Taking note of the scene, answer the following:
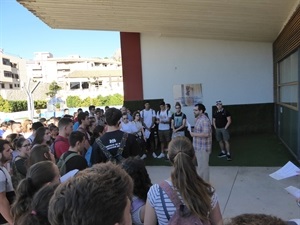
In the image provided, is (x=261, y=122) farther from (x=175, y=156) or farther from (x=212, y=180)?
(x=175, y=156)

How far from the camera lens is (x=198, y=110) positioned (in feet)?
19.6

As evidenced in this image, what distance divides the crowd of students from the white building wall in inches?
348

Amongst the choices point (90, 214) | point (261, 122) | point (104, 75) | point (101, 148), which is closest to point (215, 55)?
point (261, 122)

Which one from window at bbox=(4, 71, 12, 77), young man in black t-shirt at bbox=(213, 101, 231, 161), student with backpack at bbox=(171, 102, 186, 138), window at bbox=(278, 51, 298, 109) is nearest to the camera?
window at bbox=(278, 51, 298, 109)

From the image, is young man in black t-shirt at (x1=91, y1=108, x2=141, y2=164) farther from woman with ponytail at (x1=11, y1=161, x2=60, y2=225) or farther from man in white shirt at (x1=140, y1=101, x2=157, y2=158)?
man in white shirt at (x1=140, y1=101, x2=157, y2=158)

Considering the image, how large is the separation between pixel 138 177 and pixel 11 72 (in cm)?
7834

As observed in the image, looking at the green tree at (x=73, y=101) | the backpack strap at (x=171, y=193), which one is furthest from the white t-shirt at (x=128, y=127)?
the green tree at (x=73, y=101)

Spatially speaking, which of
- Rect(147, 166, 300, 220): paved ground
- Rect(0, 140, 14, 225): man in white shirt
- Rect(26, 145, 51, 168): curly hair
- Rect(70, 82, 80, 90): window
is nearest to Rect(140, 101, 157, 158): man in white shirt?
Rect(147, 166, 300, 220): paved ground

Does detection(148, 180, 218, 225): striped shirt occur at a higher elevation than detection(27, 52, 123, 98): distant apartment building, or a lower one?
lower

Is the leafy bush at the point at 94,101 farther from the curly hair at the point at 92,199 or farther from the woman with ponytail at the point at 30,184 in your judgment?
the curly hair at the point at 92,199

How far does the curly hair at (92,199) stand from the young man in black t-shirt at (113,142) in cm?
238

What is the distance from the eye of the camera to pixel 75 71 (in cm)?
6216

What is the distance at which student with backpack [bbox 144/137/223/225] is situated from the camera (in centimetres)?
198

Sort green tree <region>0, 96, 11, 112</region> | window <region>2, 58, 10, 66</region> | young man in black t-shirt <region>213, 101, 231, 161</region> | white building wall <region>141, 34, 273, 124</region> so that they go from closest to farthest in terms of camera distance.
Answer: young man in black t-shirt <region>213, 101, 231, 161</region> < white building wall <region>141, 34, 273, 124</region> < green tree <region>0, 96, 11, 112</region> < window <region>2, 58, 10, 66</region>
